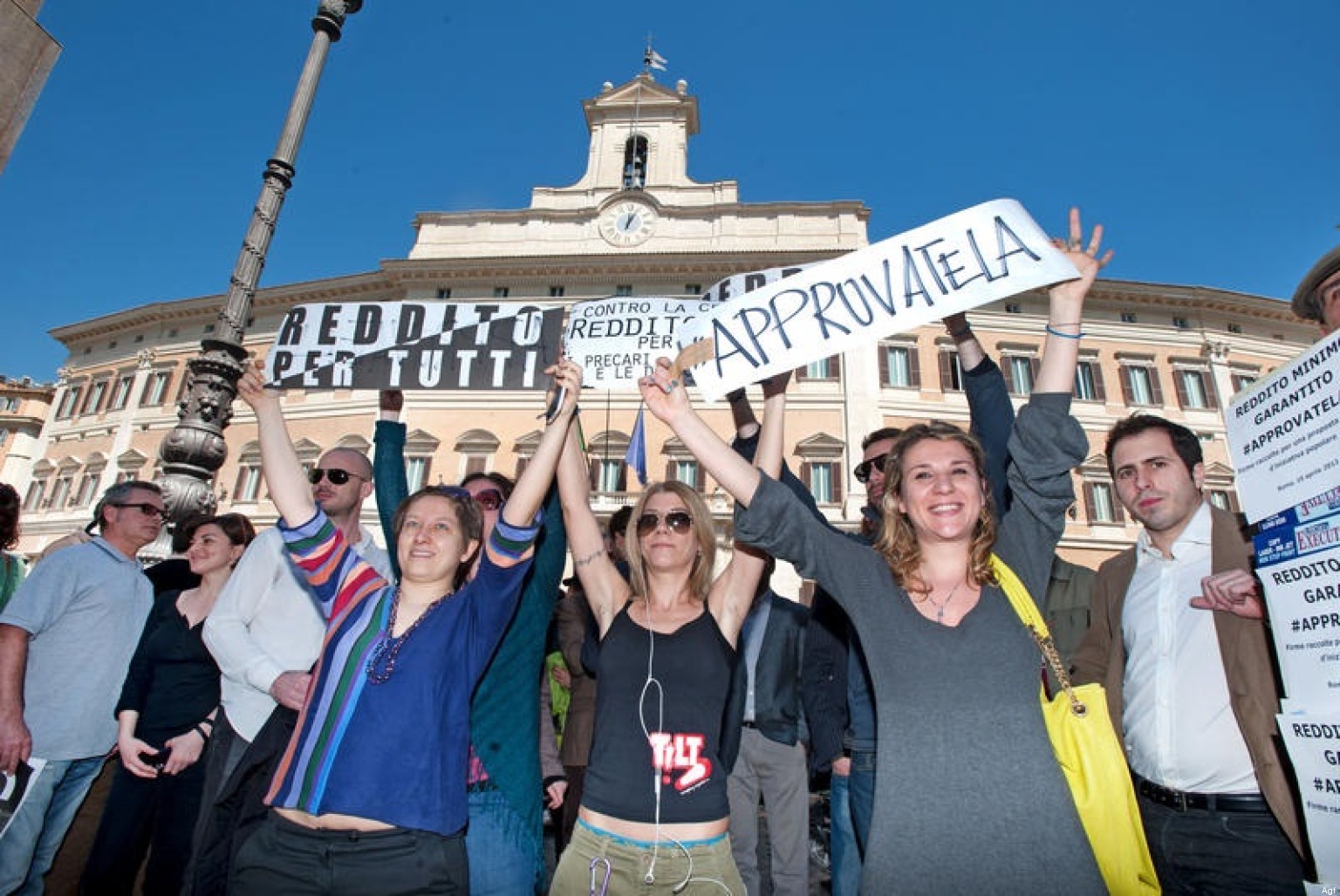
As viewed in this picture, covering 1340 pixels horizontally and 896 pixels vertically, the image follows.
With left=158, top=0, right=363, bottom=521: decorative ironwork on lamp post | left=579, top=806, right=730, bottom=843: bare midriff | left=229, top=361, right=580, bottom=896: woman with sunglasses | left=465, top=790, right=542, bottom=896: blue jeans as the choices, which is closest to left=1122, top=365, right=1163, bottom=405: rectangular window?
left=158, top=0, right=363, bottom=521: decorative ironwork on lamp post

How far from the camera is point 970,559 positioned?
2086mm

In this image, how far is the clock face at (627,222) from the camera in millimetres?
27781

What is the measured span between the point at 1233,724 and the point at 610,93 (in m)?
34.9

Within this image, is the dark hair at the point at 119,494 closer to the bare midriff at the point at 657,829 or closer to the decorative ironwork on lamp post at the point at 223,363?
the decorative ironwork on lamp post at the point at 223,363

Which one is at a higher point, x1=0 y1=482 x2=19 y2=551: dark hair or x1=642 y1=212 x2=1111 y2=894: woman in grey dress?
x1=0 y1=482 x2=19 y2=551: dark hair

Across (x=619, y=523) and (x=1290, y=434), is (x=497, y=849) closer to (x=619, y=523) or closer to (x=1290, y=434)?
(x=619, y=523)

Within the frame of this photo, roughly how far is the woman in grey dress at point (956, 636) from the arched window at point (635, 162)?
30041 mm

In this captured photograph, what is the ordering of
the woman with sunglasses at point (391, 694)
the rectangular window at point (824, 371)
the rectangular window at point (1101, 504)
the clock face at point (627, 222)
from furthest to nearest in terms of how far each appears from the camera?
the clock face at point (627, 222) < the rectangular window at point (824, 371) < the rectangular window at point (1101, 504) < the woman with sunglasses at point (391, 694)

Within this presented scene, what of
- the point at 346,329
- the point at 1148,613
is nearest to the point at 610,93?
the point at 346,329

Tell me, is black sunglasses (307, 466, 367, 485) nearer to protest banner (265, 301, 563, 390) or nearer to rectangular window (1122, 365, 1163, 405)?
protest banner (265, 301, 563, 390)

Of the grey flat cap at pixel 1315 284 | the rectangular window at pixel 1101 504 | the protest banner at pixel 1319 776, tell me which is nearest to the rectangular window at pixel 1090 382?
the rectangular window at pixel 1101 504

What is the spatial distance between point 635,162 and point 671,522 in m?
30.8

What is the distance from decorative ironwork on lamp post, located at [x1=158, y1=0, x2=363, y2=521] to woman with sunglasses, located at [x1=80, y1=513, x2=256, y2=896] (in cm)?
333

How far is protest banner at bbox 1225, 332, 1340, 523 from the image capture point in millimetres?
2283
